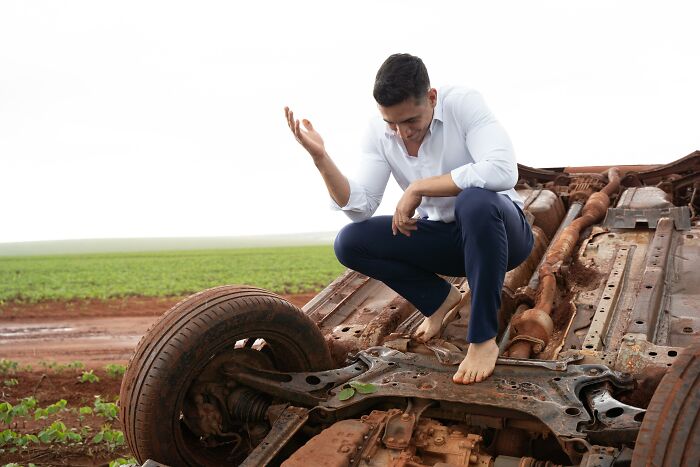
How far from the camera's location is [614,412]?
290 centimetres

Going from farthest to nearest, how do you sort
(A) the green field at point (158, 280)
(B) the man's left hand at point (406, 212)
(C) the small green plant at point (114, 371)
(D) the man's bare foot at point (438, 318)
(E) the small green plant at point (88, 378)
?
(A) the green field at point (158, 280) → (C) the small green plant at point (114, 371) → (E) the small green plant at point (88, 378) → (D) the man's bare foot at point (438, 318) → (B) the man's left hand at point (406, 212)

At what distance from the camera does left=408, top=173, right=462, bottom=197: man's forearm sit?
346 centimetres

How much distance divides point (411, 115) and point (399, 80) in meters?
0.21

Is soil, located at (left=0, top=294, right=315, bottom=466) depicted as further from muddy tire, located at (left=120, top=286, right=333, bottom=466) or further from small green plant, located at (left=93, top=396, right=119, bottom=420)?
muddy tire, located at (left=120, top=286, right=333, bottom=466)

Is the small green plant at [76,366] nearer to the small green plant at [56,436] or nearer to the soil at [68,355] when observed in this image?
the soil at [68,355]

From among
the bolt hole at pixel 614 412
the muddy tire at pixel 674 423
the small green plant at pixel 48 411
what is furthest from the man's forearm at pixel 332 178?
the small green plant at pixel 48 411

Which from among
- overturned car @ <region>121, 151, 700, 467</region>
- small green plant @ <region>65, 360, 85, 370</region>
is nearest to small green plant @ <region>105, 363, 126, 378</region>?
small green plant @ <region>65, 360, 85, 370</region>

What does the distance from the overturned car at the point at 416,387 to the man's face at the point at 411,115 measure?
3.65ft

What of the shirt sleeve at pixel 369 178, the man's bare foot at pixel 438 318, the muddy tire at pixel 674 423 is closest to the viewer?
the muddy tire at pixel 674 423

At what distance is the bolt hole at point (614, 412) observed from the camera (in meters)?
2.89

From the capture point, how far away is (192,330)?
3.23 meters

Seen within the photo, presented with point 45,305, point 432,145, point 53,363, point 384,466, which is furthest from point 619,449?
point 45,305

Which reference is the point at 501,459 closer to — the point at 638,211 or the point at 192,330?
the point at 192,330

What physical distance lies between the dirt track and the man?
624cm
